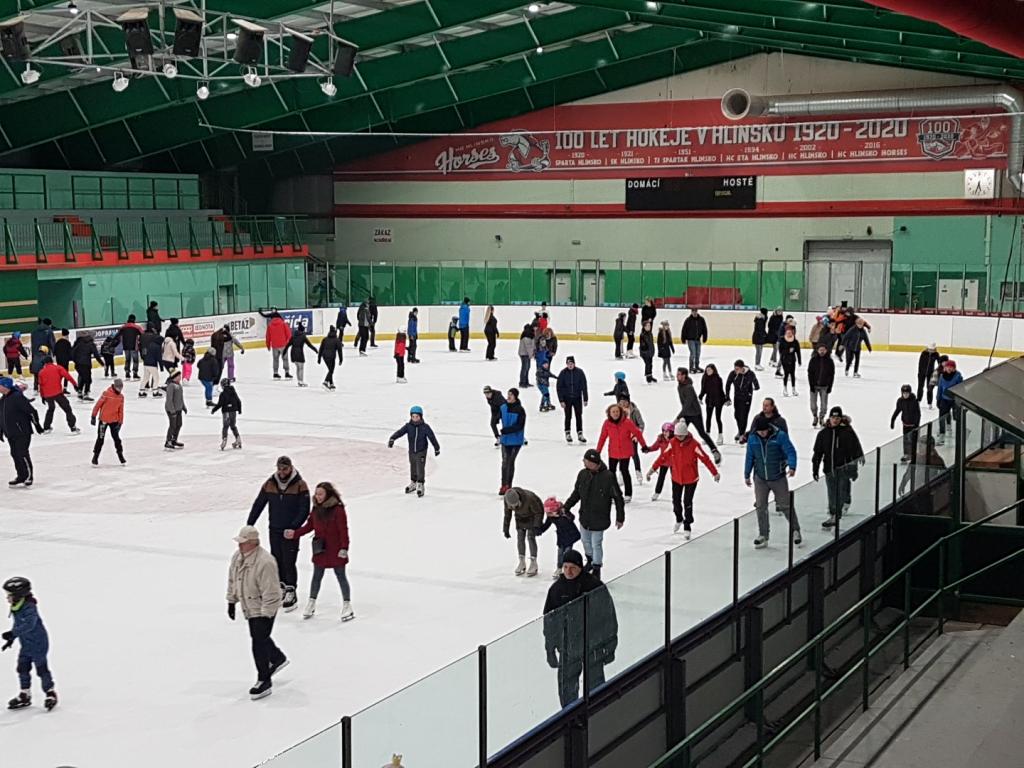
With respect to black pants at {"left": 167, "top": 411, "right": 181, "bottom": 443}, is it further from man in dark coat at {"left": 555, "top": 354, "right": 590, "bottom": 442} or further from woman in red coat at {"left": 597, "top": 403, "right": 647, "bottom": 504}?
woman in red coat at {"left": 597, "top": 403, "right": 647, "bottom": 504}

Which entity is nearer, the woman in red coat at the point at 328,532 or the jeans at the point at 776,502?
the jeans at the point at 776,502

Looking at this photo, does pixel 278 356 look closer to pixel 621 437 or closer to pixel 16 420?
pixel 16 420

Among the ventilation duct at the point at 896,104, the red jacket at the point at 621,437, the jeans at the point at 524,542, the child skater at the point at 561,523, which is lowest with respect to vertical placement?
the jeans at the point at 524,542

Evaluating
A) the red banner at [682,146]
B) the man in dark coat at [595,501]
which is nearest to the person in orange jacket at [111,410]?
the man in dark coat at [595,501]

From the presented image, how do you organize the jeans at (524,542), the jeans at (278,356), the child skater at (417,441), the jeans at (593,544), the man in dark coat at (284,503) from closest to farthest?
the man in dark coat at (284,503) < the jeans at (593,544) < the jeans at (524,542) < the child skater at (417,441) < the jeans at (278,356)

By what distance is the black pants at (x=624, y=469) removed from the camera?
14.6 m

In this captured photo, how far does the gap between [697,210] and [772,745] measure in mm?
32540

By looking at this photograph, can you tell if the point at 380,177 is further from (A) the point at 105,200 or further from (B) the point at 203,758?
(B) the point at 203,758

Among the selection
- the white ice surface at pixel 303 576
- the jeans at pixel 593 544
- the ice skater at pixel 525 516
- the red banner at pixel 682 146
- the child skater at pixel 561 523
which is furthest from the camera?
the red banner at pixel 682 146

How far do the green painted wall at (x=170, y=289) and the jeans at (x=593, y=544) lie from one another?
76.8 ft

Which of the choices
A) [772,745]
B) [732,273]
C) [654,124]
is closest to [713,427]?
[772,745]

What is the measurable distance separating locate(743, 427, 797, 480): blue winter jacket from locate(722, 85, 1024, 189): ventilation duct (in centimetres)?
2376

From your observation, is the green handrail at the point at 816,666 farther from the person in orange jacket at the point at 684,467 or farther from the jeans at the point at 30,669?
the jeans at the point at 30,669

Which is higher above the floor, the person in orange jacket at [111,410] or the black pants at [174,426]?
the person in orange jacket at [111,410]
